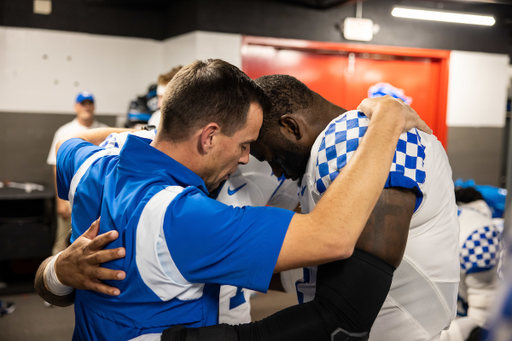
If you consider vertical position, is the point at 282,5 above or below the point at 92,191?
above

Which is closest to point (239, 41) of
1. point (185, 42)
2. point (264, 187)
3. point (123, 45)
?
point (185, 42)

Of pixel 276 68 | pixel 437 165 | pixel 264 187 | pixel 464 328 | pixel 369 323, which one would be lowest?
pixel 464 328

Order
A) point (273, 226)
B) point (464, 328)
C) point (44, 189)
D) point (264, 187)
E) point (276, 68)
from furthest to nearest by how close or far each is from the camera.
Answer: point (276, 68) < point (44, 189) < point (464, 328) < point (264, 187) < point (273, 226)

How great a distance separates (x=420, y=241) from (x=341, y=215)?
1.08 ft

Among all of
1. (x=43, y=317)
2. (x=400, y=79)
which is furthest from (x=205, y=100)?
(x=400, y=79)

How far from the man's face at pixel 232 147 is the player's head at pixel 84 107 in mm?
4204

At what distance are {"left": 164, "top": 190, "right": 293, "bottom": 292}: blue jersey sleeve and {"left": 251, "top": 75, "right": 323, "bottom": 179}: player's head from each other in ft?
1.55

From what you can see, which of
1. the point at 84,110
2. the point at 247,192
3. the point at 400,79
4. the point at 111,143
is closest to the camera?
the point at 111,143

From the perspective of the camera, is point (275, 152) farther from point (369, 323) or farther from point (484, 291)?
point (484, 291)

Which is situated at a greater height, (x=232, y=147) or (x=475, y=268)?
(x=232, y=147)

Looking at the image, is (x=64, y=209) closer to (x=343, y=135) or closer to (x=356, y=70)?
(x=356, y=70)

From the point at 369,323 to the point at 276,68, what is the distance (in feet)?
15.3

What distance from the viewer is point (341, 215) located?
922 mm

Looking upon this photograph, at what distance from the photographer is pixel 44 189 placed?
4.81 m
